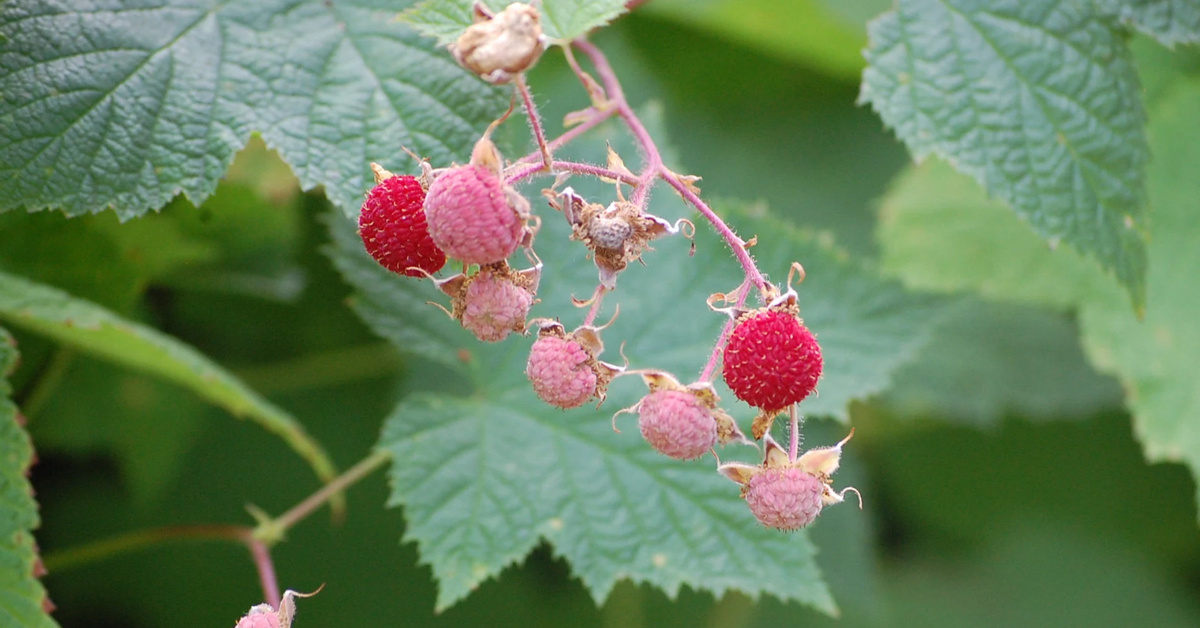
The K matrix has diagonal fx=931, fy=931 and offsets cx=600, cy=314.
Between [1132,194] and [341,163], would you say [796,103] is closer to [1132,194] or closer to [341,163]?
[1132,194]

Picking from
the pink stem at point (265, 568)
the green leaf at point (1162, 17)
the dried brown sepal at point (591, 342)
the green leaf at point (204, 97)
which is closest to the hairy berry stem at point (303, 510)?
the pink stem at point (265, 568)

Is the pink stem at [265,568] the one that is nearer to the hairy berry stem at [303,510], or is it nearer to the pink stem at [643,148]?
the hairy berry stem at [303,510]

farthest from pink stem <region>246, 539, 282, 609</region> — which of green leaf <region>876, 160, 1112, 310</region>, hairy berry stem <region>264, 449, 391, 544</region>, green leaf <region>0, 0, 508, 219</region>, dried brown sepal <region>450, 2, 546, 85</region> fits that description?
green leaf <region>876, 160, 1112, 310</region>

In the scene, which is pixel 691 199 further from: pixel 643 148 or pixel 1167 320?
pixel 1167 320

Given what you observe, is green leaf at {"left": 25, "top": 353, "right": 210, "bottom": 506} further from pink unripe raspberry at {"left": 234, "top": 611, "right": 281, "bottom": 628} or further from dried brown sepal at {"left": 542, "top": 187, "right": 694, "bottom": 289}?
dried brown sepal at {"left": 542, "top": 187, "right": 694, "bottom": 289}

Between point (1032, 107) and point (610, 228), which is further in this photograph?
point (1032, 107)

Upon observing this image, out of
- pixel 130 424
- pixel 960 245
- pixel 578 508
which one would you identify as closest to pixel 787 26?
pixel 960 245
